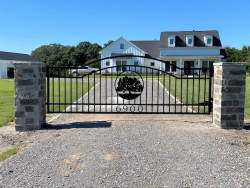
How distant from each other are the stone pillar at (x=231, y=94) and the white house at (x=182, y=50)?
33706 mm

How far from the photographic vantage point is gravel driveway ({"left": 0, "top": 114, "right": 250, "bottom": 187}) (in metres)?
3.46

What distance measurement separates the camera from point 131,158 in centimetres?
425

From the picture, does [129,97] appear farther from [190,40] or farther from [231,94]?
[190,40]

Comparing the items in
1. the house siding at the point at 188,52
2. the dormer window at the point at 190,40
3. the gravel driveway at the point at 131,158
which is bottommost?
the gravel driveway at the point at 131,158

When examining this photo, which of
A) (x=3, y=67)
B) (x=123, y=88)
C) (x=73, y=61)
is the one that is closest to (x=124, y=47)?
(x=3, y=67)

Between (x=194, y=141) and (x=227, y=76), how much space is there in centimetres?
195

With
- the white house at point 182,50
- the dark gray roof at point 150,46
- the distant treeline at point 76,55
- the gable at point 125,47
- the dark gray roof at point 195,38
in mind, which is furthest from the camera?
the distant treeline at point 76,55

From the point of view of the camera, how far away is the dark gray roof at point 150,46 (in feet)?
141

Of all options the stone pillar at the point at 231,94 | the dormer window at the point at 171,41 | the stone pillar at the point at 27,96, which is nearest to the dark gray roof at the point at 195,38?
the dormer window at the point at 171,41

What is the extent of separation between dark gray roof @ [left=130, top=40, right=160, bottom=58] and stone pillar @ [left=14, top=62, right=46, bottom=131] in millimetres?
37588

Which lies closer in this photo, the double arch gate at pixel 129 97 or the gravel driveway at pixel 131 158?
the gravel driveway at pixel 131 158

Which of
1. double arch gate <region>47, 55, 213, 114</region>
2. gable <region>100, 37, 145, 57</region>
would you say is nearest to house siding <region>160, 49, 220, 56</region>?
gable <region>100, 37, 145, 57</region>

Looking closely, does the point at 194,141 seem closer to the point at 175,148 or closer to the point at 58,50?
the point at 175,148

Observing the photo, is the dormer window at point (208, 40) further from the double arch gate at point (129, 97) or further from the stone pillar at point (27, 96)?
the stone pillar at point (27, 96)
